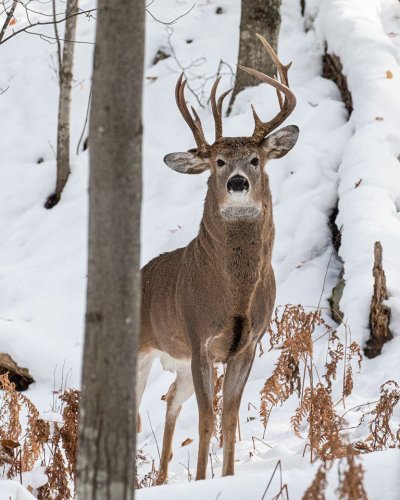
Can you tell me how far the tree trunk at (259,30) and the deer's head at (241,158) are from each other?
5411 millimetres

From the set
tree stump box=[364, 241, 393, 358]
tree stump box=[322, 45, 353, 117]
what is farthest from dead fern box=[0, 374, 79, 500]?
tree stump box=[322, 45, 353, 117]

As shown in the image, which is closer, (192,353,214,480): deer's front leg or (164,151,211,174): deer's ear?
(192,353,214,480): deer's front leg

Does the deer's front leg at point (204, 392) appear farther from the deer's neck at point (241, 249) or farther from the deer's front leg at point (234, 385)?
the deer's neck at point (241, 249)

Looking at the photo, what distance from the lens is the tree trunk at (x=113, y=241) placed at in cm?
242

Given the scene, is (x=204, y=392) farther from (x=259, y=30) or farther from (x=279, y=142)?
(x=259, y=30)


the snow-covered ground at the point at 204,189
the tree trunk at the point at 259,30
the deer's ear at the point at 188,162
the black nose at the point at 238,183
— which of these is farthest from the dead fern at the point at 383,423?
the tree trunk at the point at 259,30

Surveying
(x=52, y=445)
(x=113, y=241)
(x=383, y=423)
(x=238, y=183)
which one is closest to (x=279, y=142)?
(x=238, y=183)

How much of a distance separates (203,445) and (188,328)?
72 centimetres

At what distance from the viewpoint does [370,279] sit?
7699mm

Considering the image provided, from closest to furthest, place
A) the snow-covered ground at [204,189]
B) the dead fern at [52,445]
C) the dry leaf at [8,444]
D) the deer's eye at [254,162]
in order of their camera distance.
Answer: the dead fern at [52,445] < the dry leaf at [8,444] < the deer's eye at [254,162] < the snow-covered ground at [204,189]

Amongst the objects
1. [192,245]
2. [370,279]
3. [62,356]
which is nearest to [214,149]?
[192,245]

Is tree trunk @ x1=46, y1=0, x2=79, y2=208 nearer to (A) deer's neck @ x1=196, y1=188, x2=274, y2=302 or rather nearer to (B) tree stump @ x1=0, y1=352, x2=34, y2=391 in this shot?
(B) tree stump @ x1=0, y1=352, x2=34, y2=391

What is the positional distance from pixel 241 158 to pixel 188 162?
53 centimetres

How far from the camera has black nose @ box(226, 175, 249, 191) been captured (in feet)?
18.1
